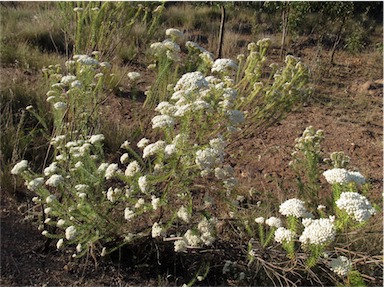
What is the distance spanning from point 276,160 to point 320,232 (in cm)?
273

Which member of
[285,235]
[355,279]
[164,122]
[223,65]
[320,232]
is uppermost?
[223,65]

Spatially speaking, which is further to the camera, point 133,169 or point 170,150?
point 133,169

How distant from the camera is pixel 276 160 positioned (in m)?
4.70

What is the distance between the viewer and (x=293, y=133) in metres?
5.27

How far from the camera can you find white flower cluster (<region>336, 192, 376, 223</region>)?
191 cm

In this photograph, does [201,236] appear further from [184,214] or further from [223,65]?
[223,65]

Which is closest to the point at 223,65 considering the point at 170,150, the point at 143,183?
the point at 170,150

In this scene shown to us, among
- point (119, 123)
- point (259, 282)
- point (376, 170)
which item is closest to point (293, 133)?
point (376, 170)

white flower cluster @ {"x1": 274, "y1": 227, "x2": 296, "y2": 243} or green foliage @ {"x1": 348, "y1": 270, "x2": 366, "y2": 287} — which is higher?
white flower cluster @ {"x1": 274, "y1": 227, "x2": 296, "y2": 243}

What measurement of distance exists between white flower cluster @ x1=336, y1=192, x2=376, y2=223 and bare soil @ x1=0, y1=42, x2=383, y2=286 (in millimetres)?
1042

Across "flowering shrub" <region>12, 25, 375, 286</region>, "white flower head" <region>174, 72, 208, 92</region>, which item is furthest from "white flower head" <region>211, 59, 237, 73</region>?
"white flower head" <region>174, 72, 208, 92</region>

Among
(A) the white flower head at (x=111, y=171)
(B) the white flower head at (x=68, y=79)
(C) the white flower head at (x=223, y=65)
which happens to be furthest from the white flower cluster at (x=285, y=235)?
(B) the white flower head at (x=68, y=79)

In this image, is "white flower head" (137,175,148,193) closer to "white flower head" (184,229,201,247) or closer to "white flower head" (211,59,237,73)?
"white flower head" (184,229,201,247)

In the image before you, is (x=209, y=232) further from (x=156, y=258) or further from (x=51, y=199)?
(x=51, y=199)
